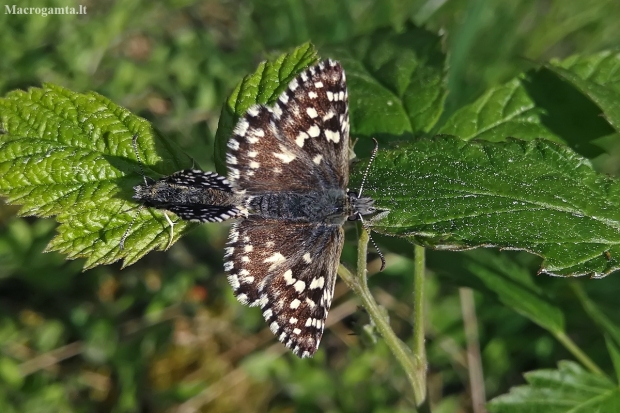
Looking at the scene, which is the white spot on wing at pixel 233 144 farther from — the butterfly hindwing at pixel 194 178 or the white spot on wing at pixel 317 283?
the white spot on wing at pixel 317 283

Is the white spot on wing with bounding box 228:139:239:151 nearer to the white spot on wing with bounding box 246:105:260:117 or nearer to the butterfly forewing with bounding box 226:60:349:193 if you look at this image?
the butterfly forewing with bounding box 226:60:349:193

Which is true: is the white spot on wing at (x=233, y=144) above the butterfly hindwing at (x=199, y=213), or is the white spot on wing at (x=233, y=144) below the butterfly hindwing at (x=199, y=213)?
above

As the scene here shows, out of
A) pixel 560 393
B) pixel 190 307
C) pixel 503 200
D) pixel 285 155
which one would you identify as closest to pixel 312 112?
pixel 285 155

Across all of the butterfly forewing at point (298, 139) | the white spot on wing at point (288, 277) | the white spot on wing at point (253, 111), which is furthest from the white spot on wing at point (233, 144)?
the white spot on wing at point (288, 277)

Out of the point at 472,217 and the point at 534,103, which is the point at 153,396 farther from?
the point at 534,103

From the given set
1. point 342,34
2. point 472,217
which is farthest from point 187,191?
point 342,34

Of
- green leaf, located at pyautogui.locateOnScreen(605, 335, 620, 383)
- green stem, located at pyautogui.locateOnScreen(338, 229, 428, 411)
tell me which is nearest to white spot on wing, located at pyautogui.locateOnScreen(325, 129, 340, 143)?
green stem, located at pyautogui.locateOnScreen(338, 229, 428, 411)

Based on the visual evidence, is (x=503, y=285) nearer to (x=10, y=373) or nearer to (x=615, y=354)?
(x=615, y=354)
